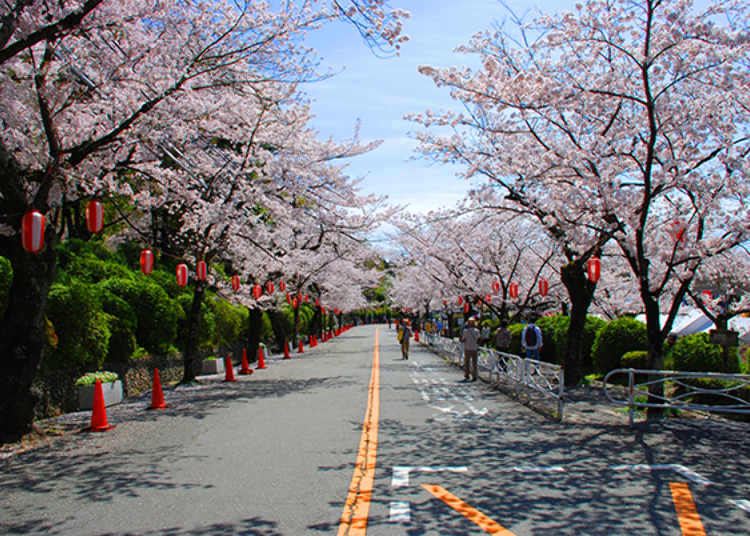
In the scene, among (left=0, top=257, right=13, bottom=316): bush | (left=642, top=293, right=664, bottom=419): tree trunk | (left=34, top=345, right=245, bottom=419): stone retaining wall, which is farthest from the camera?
(left=34, top=345, right=245, bottom=419): stone retaining wall

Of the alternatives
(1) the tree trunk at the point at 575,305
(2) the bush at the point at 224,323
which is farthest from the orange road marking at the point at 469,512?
(2) the bush at the point at 224,323

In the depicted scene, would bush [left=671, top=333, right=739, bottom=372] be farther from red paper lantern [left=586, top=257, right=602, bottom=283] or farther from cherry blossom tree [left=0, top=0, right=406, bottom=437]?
cherry blossom tree [left=0, top=0, right=406, bottom=437]

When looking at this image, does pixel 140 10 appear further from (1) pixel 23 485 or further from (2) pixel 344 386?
(2) pixel 344 386

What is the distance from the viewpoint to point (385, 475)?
22.7ft

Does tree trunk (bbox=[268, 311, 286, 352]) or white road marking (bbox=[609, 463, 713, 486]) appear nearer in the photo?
white road marking (bbox=[609, 463, 713, 486])

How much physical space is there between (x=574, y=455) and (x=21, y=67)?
11.1m

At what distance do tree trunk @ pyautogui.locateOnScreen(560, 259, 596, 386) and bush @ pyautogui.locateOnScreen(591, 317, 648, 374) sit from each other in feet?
7.94

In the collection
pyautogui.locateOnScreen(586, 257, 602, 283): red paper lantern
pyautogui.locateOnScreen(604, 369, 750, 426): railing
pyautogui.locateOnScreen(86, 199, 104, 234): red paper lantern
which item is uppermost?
pyautogui.locateOnScreen(86, 199, 104, 234): red paper lantern

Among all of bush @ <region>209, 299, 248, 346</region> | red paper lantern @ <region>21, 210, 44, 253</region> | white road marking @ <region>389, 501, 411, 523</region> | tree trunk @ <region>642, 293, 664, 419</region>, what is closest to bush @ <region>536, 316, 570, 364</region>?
tree trunk @ <region>642, 293, 664, 419</region>

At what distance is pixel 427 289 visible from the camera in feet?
143

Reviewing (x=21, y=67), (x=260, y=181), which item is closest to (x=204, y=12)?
(x=21, y=67)

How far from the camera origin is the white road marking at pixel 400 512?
5.33m

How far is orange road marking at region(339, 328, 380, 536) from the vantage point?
5.19 metres

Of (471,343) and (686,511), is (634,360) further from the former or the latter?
(686,511)
